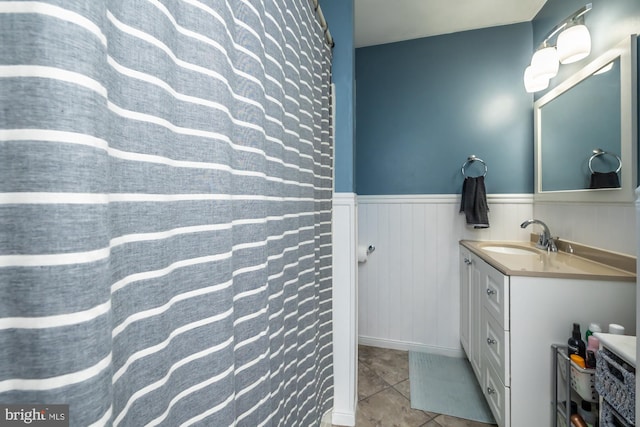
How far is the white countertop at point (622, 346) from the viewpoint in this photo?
69cm

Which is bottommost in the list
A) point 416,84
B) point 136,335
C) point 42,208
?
point 136,335

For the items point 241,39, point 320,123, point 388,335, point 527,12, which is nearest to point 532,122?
point 527,12

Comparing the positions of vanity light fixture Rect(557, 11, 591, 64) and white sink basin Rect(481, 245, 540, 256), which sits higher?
vanity light fixture Rect(557, 11, 591, 64)

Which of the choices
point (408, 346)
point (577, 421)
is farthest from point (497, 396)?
point (408, 346)

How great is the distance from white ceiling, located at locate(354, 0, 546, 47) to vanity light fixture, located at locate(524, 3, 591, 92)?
14.2 inches

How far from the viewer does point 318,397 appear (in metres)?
1.22

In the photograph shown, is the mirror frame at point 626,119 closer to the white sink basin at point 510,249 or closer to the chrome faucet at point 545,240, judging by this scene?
the chrome faucet at point 545,240

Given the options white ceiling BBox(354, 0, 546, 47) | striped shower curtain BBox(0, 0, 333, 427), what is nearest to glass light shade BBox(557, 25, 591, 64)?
white ceiling BBox(354, 0, 546, 47)

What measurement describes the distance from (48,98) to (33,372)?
24 cm

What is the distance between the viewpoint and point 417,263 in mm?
2307

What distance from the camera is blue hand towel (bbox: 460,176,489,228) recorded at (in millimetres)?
2004

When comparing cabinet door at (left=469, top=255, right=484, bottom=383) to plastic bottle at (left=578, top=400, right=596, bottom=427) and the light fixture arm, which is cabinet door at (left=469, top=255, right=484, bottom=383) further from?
the light fixture arm

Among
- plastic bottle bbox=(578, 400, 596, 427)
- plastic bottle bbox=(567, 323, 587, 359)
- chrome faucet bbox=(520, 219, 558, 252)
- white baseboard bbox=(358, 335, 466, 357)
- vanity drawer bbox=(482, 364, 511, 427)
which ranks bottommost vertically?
white baseboard bbox=(358, 335, 466, 357)

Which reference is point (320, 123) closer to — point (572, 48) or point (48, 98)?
point (48, 98)
